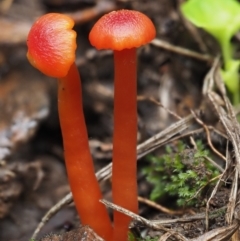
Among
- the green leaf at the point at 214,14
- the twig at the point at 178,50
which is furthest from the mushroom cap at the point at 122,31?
the twig at the point at 178,50

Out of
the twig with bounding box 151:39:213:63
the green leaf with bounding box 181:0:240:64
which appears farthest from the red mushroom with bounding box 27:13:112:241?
the twig with bounding box 151:39:213:63

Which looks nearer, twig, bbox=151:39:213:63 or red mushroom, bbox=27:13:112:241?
red mushroom, bbox=27:13:112:241

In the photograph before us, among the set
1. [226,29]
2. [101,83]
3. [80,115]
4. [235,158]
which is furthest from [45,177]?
[226,29]

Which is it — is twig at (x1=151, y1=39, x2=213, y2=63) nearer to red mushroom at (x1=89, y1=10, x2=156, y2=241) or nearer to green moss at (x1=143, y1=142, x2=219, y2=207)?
green moss at (x1=143, y1=142, x2=219, y2=207)

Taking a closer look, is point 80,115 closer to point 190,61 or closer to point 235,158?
point 235,158

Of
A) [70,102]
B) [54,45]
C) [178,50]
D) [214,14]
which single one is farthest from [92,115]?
[54,45]

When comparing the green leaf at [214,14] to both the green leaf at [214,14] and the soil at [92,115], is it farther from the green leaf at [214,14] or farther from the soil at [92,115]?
the soil at [92,115]

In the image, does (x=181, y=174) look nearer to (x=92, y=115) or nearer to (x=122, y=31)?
(x=122, y=31)
